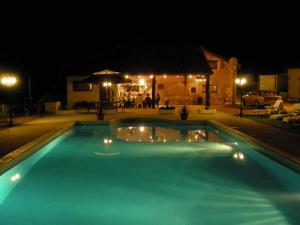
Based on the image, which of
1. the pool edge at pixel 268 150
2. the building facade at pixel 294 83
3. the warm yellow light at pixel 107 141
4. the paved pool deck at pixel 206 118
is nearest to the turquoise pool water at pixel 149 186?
the pool edge at pixel 268 150

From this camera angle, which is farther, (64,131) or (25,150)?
Result: (64,131)

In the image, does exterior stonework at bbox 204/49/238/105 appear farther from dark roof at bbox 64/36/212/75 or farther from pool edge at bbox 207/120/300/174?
pool edge at bbox 207/120/300/174

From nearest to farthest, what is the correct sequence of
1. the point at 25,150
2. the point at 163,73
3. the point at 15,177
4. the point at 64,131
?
the point at 15,177 → the point at 25,150 → the point at 64,131 → the point at 163,73

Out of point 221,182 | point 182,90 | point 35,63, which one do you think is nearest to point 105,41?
point 35,63

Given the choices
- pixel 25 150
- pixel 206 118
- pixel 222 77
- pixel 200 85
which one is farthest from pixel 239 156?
pixel 200 85

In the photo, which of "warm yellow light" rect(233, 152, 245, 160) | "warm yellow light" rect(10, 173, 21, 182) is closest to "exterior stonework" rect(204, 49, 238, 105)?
"warm yellow light" rect(233, 152, 245, 160)

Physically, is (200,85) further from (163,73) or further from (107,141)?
(107,141)

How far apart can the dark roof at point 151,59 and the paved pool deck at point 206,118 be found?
6.01 m

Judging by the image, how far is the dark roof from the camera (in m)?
28.5

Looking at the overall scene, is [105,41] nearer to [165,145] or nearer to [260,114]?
[260,114]

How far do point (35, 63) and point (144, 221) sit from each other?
36781mm

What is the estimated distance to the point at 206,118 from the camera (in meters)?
21.6

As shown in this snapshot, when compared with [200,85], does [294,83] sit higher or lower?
higher

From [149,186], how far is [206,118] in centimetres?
1133
